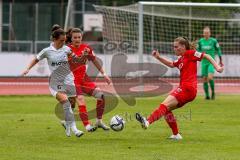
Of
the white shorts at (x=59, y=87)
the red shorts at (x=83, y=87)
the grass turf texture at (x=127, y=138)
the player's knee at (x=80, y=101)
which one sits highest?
the white shorts at (x=59, y=87)

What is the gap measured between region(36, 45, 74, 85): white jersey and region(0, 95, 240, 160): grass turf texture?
1028 millimetres

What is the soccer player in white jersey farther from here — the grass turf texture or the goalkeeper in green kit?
the goalkeeper in green kit

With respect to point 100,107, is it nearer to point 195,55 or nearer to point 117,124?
point 117,124

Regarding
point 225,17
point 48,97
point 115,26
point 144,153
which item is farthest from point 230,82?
point 144,153

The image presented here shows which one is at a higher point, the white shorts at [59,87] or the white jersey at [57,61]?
the white jersey at [57,61]

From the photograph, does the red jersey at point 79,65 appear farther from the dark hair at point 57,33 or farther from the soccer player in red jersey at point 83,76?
the dark hair at point 57,33

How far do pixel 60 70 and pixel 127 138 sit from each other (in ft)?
5.66

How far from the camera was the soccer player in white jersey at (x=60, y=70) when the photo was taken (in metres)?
12.7

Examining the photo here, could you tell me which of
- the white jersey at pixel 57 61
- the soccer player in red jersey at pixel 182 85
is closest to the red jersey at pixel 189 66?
the soccer player in red jersey at pixel 182 85

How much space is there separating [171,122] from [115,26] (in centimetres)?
1439

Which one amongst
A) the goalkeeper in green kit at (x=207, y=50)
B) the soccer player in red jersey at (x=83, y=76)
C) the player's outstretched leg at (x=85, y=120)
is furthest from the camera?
the goalkeeper in green kit at (x=207, y=50)

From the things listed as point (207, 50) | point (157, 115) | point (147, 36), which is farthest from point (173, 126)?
point (147, 36)

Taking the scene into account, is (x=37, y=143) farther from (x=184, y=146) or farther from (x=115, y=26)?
(x=115, y=26)

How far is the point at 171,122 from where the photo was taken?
12.6 m
